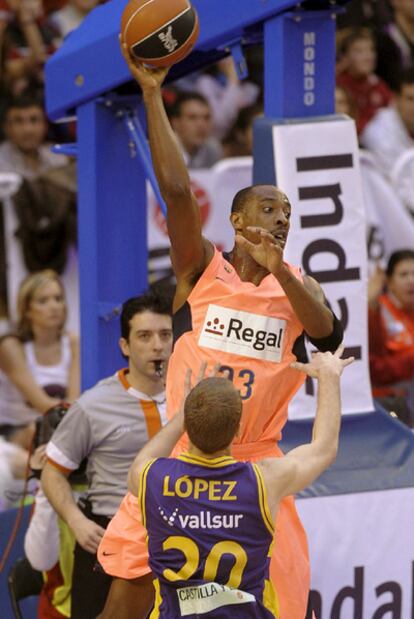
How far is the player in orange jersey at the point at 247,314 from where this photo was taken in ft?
15.1

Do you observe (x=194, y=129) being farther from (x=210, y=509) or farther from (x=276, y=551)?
(x=210, y=509)

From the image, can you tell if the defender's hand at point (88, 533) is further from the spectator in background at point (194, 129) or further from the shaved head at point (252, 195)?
the spectator in background at point (194, 129)

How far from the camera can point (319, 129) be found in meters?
6.10

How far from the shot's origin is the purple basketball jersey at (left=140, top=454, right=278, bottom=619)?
409 centimetres

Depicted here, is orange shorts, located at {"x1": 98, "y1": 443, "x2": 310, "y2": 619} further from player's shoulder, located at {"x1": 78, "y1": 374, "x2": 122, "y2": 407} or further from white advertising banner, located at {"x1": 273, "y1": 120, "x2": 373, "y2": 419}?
white advertising banner, located at {"x1": 273, "y1": 120, "x2": 373, "y2": 419}

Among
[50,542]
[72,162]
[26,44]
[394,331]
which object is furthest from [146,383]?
[26,44]

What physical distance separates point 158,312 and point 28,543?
114cm

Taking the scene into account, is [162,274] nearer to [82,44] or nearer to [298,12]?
[82,44]

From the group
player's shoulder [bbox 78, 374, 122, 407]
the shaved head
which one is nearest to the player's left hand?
the shaved head

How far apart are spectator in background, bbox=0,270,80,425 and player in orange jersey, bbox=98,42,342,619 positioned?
3702 mm

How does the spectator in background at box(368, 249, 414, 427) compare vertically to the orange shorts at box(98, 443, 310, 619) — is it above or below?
above

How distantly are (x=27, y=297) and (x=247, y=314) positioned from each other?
157 inches

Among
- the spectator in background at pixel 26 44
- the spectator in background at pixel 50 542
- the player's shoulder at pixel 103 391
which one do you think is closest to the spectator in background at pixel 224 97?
the spectator in background at pixel 26 44

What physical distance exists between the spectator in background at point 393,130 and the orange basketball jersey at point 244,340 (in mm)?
6084
